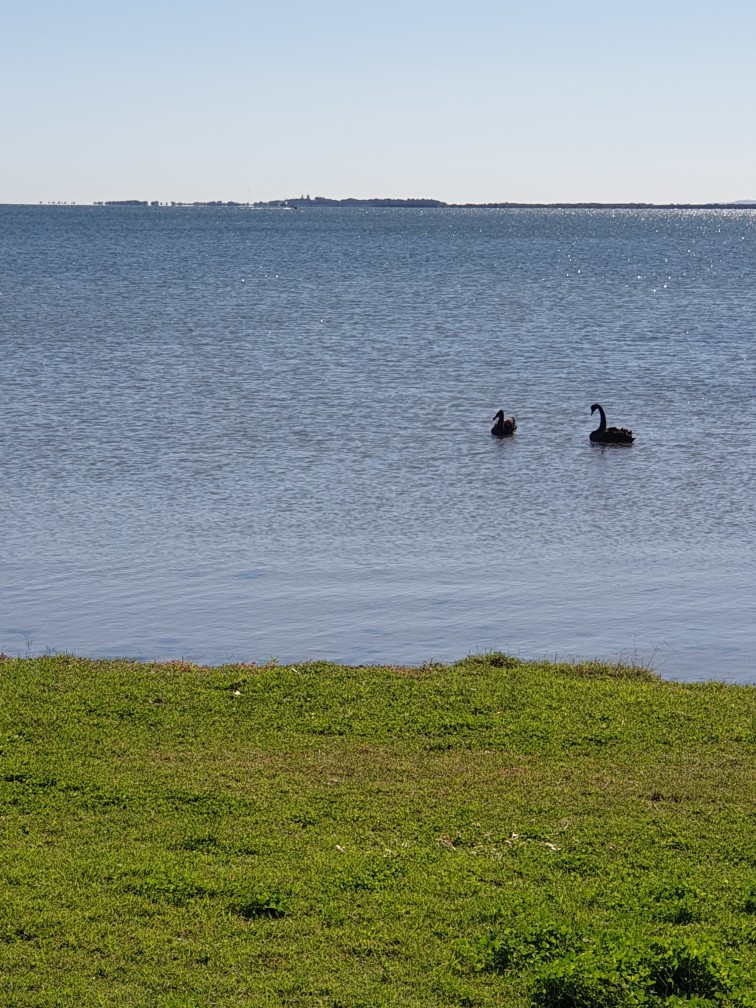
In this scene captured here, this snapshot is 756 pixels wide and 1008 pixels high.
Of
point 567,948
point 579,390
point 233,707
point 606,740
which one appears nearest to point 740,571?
point 606,740

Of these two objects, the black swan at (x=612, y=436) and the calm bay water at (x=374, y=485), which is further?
the black swan at (x=612, y=436)

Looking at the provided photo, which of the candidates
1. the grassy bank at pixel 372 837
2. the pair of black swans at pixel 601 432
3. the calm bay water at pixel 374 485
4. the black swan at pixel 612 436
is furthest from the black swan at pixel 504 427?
the grassy bank at pixel 372 837

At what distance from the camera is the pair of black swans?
29.9 metres

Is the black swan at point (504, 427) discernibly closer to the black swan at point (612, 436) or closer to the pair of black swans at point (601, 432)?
the pair of black swans at point (601, 432)

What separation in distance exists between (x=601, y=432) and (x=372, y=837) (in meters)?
21.8

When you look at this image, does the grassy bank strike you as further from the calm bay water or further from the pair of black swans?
the pair of black swans

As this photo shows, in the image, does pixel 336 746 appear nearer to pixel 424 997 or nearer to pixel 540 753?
pixel 540 753

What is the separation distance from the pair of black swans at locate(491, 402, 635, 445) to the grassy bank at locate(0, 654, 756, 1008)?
55.7ft

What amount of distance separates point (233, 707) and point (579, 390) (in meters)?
28.5

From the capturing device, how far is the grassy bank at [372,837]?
744 cm

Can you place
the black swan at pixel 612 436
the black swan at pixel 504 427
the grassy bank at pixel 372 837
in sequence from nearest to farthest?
the grassy bank at pixel 372 837 < the black swan at pixel 612 436 < the black swan at pixel 504 427

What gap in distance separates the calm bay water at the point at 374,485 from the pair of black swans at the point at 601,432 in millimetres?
383

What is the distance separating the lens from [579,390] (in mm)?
39250

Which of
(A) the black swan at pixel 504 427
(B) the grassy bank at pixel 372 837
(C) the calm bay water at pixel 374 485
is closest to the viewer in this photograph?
(B) the grassy bank at pixel 372 837
